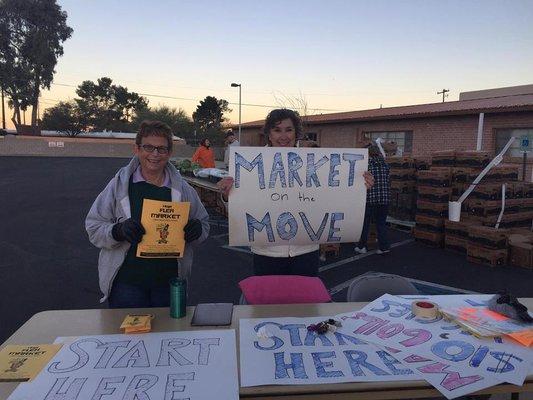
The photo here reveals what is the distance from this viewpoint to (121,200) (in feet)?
8.01

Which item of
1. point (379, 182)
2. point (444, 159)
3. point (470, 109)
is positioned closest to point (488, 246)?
point (379, 182)

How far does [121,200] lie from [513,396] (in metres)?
2.33

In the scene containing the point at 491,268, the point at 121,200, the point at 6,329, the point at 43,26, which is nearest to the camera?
the point at 121,200

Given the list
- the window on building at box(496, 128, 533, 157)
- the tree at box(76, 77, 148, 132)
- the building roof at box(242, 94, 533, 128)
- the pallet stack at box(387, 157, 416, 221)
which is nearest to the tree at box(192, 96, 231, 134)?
→ the tree at box(76, 77, 148, 132)

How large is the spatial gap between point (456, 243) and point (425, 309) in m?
6.06

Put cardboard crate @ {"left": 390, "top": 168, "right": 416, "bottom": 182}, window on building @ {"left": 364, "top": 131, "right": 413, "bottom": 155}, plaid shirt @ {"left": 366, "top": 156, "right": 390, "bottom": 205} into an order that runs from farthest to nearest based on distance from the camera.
→ window on building @ {"left": 364, "top": 131, "right": 413, "bottom": 155} → cardboard crate @ {"left": 390, "top": 168, "right": 416, "bottom": 182} → plaid shirt @ {"left": 366, "top": 156, "right": 390, "bottom": 205}

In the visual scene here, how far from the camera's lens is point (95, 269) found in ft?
19.6

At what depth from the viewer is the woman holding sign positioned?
2662 mm

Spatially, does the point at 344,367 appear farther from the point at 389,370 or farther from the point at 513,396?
the point at 513,396

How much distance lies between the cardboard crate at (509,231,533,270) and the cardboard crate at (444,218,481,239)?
714 millimetres

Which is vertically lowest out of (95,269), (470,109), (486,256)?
(95,269)

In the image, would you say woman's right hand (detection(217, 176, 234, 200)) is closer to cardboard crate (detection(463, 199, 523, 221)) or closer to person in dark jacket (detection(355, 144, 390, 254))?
person in dark jacket (detection(355, 144, 390, 254))

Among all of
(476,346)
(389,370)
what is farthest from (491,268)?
(389,370)

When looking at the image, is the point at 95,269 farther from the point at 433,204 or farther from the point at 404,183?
the point at 404,183
